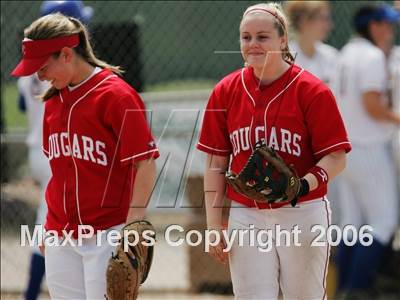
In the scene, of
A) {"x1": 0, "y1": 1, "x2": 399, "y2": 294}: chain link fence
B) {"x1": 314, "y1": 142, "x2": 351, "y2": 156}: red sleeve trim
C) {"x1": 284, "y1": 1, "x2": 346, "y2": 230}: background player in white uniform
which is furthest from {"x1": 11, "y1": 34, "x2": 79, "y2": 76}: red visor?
{"x1": 284, "y1": 1, "x2": 346, "y2": 230}: background player in white uniform

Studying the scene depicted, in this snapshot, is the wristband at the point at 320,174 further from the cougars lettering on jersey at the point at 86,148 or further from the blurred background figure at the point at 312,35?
the blurred background figure at the point at 312,35

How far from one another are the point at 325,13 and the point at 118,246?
8.06ft

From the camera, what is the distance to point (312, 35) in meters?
6.07

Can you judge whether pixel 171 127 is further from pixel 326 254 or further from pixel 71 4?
pixel 326 254

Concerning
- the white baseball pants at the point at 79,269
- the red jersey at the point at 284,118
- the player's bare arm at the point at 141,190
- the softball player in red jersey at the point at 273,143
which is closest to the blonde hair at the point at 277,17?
the softball player in red jersey at the point at 273,143

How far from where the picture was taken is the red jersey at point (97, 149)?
4.12m

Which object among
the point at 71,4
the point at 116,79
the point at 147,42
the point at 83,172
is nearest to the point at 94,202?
the point at 83,172

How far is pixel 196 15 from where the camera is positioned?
20.9ft

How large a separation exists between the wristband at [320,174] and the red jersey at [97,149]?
66 cm

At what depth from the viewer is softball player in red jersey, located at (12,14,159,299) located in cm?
413

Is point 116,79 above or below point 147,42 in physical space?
above

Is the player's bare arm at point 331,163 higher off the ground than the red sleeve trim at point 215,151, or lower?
higher

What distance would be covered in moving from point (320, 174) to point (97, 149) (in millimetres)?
905

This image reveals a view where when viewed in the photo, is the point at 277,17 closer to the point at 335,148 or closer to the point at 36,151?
the point at 335,148
